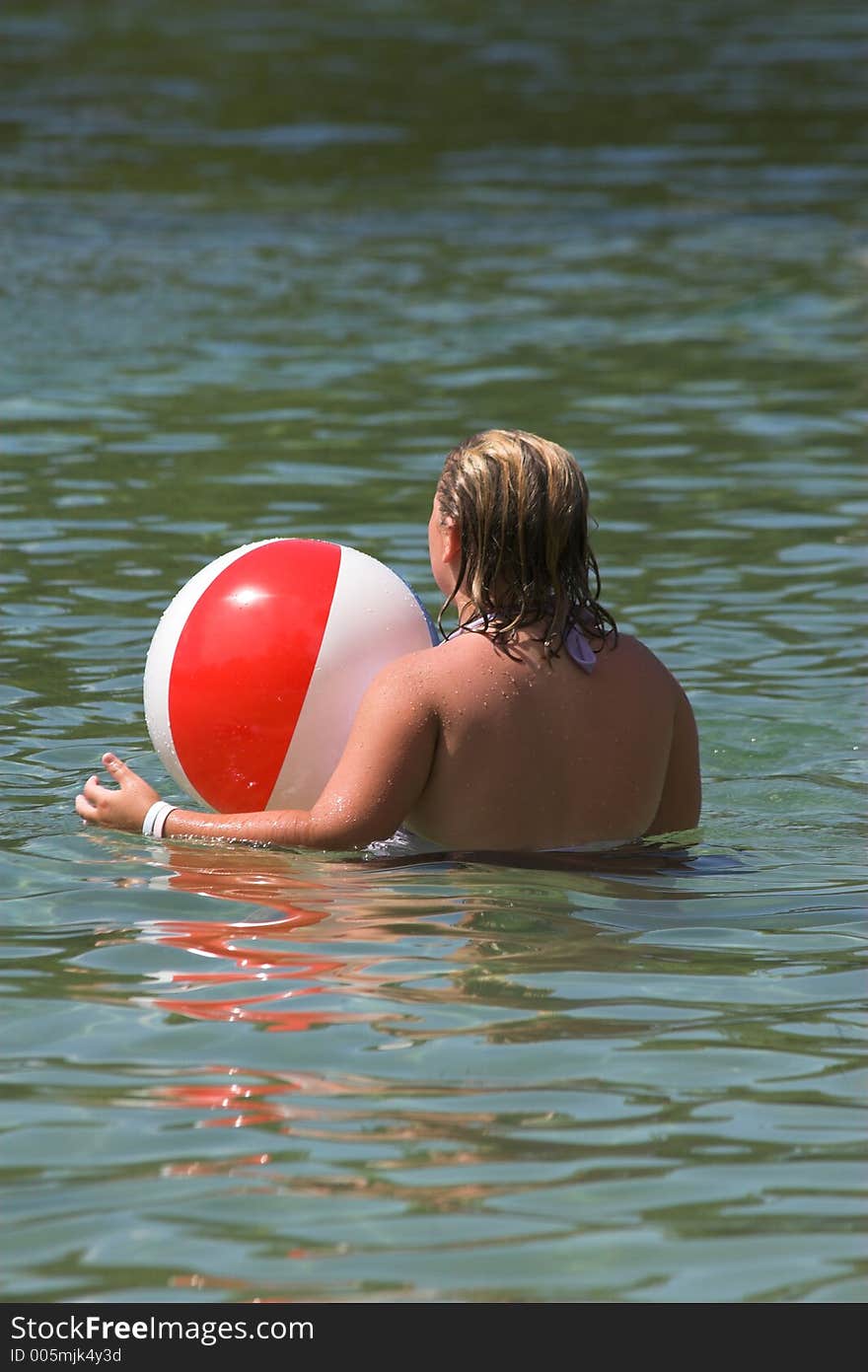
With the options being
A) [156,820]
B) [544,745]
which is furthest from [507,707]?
[156,820]

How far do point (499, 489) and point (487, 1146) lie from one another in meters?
1.91

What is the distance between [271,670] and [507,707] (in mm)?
740

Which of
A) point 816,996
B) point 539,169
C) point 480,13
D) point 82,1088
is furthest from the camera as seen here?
point 480,13

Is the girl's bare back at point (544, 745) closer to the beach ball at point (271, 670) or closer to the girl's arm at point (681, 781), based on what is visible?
the girl's arm at point (681, 781)

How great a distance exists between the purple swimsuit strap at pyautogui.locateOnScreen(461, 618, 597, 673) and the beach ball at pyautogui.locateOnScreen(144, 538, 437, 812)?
0.43 m

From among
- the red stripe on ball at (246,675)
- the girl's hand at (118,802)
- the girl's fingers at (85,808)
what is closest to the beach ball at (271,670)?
the red stripe on ball at (246,675)

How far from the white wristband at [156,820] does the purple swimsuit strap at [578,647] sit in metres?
1.00

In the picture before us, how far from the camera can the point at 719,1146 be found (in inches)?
167

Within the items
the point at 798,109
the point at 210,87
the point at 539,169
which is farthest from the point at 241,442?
the point at 210,87

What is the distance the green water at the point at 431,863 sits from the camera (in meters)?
3.97

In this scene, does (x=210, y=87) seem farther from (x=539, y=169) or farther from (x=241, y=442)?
(x=241, y=442)

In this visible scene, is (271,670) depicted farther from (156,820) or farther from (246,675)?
(156,820)

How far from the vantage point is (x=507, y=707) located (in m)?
5.57

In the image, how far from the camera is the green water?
3.97 m
